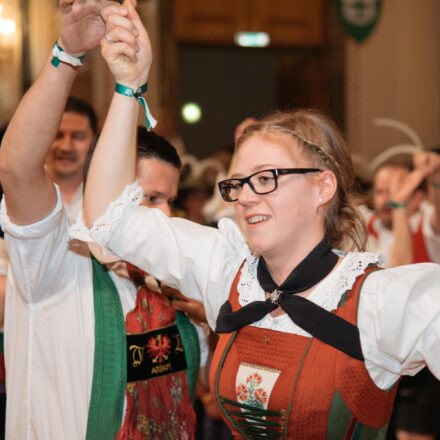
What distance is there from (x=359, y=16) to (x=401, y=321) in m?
6.57

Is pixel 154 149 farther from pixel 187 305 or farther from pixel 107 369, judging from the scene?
pixel 107 369

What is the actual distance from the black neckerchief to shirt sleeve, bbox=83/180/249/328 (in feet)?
0.19

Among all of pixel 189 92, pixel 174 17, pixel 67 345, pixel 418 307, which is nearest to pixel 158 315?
pixel 67 345

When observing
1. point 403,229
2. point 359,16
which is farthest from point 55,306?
point 359,16

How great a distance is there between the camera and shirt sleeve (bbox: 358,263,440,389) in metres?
1.13

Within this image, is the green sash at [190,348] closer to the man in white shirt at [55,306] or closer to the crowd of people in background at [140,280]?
the crowd of people in background at [140,280]

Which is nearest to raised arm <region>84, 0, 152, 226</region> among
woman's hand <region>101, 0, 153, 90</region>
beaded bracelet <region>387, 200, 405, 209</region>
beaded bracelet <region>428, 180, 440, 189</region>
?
woman's hand <region>101, 0, 153, 90</region>

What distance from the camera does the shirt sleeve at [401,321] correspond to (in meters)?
1.13

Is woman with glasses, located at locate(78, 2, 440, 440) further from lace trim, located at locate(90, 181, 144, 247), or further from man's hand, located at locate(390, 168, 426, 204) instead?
man's hand, located at locate(390, 168, 426, 204)

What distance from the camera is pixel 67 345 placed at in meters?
1.42

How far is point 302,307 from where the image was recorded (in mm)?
1275

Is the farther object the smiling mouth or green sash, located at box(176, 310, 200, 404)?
green sash, located at box(176, 310, 200, 404)

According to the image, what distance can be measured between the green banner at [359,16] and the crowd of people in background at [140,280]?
19.1 feet

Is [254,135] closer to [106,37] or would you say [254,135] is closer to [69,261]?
[106,37]
